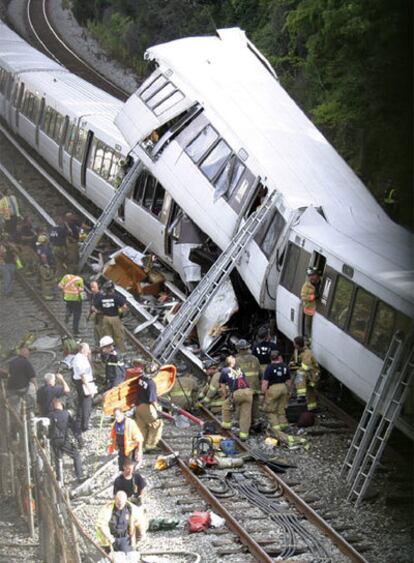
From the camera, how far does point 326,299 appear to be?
35.5ft

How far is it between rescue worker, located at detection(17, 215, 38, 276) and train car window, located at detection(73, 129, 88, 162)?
3534mm

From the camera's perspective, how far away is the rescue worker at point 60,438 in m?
9.56

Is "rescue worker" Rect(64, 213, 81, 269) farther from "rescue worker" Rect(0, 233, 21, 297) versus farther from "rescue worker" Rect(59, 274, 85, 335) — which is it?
"rescue worker" Rect(59, 274, 85, 335)

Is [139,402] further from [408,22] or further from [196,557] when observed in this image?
[408,22]

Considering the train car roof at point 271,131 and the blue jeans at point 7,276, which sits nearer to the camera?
Result: the train car roof at point 271,131

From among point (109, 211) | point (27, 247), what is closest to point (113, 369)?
point (27, 247)

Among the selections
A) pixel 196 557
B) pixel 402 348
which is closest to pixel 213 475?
pixel 196 557

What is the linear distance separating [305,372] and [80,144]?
9.08 metres

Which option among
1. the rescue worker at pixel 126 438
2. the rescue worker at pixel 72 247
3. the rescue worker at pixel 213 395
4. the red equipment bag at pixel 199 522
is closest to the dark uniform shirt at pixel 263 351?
the rescue worker at pixel 213 395

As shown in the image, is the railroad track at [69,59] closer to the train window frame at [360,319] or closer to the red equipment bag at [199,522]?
the train window frame at [360,319]

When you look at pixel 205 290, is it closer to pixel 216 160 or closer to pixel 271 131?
pixel 216 160

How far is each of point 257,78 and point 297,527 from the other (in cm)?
780

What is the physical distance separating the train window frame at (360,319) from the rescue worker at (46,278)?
6.13m

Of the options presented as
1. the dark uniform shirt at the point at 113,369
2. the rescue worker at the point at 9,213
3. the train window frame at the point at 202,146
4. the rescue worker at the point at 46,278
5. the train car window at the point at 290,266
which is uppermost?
the train window frame at the point at 202,146
